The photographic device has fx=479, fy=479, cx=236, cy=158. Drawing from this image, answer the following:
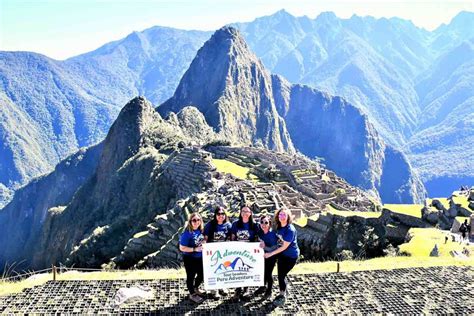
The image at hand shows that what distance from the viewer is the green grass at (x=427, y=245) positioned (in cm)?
2011

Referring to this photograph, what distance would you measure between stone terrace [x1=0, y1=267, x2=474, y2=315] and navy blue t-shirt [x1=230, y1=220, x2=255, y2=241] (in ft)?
5.25

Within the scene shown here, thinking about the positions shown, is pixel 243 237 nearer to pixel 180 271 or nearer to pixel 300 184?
pixel 180 271

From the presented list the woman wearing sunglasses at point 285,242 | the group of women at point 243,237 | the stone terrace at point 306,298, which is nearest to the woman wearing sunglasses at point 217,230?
the group of women at point 243,237

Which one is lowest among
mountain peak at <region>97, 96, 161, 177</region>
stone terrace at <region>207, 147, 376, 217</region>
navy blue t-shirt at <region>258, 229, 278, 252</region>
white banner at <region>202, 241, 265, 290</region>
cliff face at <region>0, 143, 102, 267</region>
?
cliff face at <region>0, 143, 102, 267</region>

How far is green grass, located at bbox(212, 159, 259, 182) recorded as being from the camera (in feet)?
234

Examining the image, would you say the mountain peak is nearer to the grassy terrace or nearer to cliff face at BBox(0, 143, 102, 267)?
cliff face at BBox(0, 143, 102, 267)

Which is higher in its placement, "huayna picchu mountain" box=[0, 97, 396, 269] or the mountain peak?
the mountain peak

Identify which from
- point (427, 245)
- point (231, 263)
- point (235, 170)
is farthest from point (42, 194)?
point (231, 263)

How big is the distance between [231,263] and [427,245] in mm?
12979

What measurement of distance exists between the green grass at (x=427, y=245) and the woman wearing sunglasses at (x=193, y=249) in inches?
466

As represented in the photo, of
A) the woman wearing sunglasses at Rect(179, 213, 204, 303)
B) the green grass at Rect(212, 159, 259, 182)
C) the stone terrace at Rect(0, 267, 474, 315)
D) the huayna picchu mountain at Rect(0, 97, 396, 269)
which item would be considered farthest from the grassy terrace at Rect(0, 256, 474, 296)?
the green grass at Rect(212, 159, 259, 182)

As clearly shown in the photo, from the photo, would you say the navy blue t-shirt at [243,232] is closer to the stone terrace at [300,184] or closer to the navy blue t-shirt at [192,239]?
the navy blue t-shirt at [192,239]

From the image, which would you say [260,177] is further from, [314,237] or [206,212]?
[314,237]

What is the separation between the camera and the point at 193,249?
1102 centimetres
